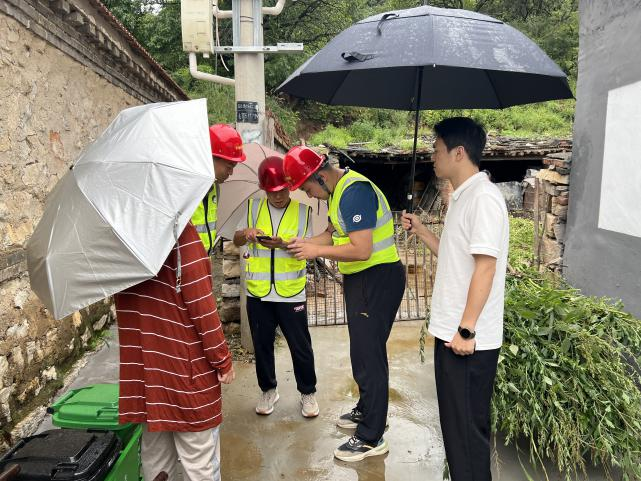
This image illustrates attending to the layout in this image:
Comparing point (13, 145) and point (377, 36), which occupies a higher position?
point (377, 36)

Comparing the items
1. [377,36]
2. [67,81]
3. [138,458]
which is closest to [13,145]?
[67,81]

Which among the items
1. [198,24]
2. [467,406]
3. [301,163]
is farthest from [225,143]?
[198,24]

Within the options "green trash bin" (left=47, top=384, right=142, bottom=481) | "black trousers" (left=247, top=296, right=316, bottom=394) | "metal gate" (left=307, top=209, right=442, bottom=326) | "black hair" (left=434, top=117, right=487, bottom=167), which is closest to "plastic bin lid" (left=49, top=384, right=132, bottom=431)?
"green trash bin" (left=47, top=384, right=142, bottom=481)

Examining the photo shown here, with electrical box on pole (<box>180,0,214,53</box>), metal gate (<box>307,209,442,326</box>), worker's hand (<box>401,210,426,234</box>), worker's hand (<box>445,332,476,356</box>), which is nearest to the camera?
worker's hand (<box>445,332,476,356</box>)

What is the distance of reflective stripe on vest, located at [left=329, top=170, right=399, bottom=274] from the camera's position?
2.78 metres

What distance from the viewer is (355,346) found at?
2.93 metres

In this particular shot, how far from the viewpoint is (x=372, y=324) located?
288 cm

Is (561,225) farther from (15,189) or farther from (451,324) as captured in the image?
(15,189)

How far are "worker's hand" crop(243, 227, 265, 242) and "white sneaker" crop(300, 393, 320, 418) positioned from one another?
4.03 ft

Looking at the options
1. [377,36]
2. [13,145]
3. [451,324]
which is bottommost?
[451,324]

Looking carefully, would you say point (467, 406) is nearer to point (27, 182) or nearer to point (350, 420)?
point (350, 420)

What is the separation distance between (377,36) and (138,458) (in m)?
2.24

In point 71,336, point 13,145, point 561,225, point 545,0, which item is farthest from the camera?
point 545,0

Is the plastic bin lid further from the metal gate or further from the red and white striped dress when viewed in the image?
the metal gate
